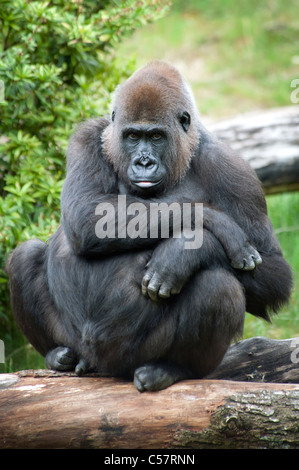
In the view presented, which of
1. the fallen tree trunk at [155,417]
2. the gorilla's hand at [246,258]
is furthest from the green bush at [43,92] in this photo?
the gorilla's hand at [246,258]

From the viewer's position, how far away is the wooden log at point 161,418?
3176 mm

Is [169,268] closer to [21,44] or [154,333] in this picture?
[154,333]

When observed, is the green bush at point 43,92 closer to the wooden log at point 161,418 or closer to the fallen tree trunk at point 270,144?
the wooden log at point 161,418

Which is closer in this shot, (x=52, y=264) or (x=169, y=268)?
→ (x=169, y=268)

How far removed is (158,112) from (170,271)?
0.83m

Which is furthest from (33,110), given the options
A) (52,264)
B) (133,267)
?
(133,267)

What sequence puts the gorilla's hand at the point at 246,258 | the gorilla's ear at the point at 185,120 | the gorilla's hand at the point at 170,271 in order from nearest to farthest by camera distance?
the gorilla's hand at the point at 170,271
the gorilla's hand at the point at 246,258
the gorilla's ear at the point at 185,120

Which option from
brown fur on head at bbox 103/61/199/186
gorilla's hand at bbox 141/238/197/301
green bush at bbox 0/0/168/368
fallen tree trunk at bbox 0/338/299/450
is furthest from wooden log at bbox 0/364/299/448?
green bush at bbox 0/0/168/368

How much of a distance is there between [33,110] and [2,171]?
516mm

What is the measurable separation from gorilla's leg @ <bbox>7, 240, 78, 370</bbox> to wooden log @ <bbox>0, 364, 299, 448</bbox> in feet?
1.75

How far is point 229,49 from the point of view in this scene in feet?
37.8

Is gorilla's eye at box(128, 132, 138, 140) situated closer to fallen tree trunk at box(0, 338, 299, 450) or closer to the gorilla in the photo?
the gorilla

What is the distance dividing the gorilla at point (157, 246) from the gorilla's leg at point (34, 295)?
91mm
